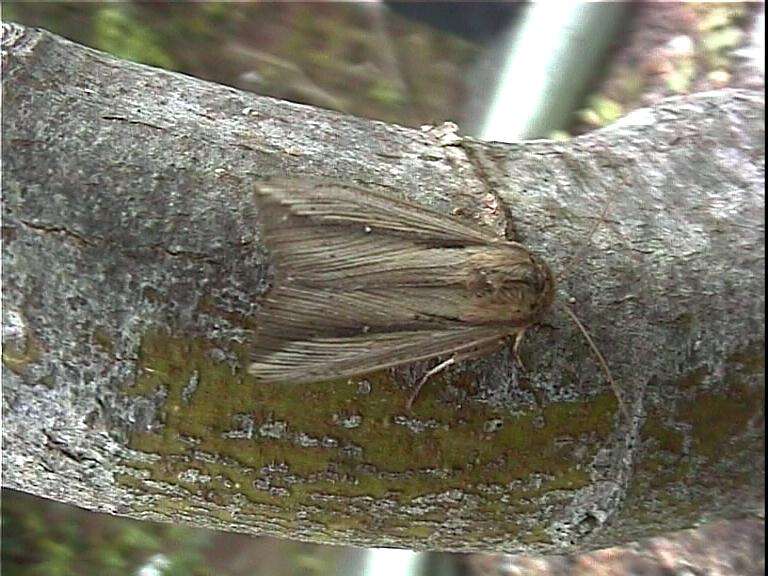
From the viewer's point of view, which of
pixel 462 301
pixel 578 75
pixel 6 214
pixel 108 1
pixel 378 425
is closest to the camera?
pixel 6 214

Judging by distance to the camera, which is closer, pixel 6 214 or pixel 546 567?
pixel 6 214

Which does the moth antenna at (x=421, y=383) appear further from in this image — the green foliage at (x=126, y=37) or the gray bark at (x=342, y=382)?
the green foliage at (x=126, y=37)

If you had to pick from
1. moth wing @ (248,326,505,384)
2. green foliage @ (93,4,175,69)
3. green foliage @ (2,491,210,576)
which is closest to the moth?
moth wing @ (248,326,505,384)

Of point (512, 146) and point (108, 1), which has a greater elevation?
point (512, 146)

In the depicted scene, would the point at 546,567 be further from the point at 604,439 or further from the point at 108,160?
the point at 108,160

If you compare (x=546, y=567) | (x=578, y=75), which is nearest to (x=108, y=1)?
(x=578, y=75)

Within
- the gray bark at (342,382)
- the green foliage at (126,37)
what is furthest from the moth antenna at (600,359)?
the green foliage at (126,37)

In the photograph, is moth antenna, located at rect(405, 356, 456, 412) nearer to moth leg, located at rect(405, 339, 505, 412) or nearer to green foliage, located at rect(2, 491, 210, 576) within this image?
moth leg, located at rect(405, 339, 505, 412)

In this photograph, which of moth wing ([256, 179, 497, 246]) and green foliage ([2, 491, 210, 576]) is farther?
green foliage ([2, 491, 210, 576])
